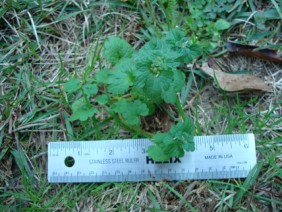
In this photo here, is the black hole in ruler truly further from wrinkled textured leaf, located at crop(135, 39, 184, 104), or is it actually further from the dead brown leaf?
the dead brown leaf

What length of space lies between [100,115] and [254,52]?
1.10m

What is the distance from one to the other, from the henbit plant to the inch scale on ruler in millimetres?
109

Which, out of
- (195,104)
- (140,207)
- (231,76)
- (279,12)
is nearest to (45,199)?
(140,207)

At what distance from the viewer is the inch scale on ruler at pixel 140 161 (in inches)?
97.5

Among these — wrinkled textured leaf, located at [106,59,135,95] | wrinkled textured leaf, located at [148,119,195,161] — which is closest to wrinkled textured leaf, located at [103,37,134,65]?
wrinkled textured leaf, located at [106,59,135,95]

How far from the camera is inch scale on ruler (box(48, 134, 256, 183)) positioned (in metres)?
2.48

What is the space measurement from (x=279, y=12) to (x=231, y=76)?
55cm

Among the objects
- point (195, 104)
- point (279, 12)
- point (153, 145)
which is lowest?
point (153, 145)

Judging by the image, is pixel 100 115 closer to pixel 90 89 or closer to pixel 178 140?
pixel 90 89

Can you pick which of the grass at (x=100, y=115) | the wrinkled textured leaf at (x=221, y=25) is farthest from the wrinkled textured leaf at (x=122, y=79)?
the wrinkled textured leaf at (x=221, y=25)

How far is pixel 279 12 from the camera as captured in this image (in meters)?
2.70

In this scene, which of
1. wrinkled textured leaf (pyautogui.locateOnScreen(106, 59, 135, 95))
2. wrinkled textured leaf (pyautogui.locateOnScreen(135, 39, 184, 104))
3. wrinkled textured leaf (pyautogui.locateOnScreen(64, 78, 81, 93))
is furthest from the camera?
wrinkled textured leaf (pyautogui.locateOnScreen(64, 78, 81, 93))

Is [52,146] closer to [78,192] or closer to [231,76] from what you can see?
[78,192]

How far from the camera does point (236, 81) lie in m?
2.62
